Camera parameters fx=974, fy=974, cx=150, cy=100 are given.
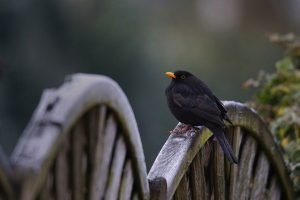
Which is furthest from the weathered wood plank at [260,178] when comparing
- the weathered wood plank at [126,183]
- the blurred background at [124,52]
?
the blurred background at [124,52]

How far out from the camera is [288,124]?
4738 mm

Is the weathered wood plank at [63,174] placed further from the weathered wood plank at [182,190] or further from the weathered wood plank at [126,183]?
the weathered wood plank at [182,190]

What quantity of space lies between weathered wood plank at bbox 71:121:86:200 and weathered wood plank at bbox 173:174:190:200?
0.86m

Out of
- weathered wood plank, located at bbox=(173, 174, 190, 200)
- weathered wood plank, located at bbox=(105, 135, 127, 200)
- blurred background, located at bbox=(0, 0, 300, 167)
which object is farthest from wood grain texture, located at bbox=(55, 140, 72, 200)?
blurred background, located at bbox=(0, 0, 300, 167)

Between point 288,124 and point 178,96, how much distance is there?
0.66 m

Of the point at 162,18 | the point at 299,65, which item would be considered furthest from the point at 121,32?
the point at 299,65

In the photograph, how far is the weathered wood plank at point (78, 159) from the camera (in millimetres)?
2609

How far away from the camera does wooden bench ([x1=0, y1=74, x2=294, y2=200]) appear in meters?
2.42

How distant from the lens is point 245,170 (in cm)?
420

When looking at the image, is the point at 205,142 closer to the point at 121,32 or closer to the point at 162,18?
the point at 121,32

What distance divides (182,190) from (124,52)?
10.9 metres

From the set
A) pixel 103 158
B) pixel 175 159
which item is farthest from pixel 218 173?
pixel 103 158

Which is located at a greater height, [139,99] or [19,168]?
[19,168]

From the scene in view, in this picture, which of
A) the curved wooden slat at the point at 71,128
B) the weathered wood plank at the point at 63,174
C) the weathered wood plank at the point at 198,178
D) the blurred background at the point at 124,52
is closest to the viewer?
the curved wooden slat at the point at 71,128
